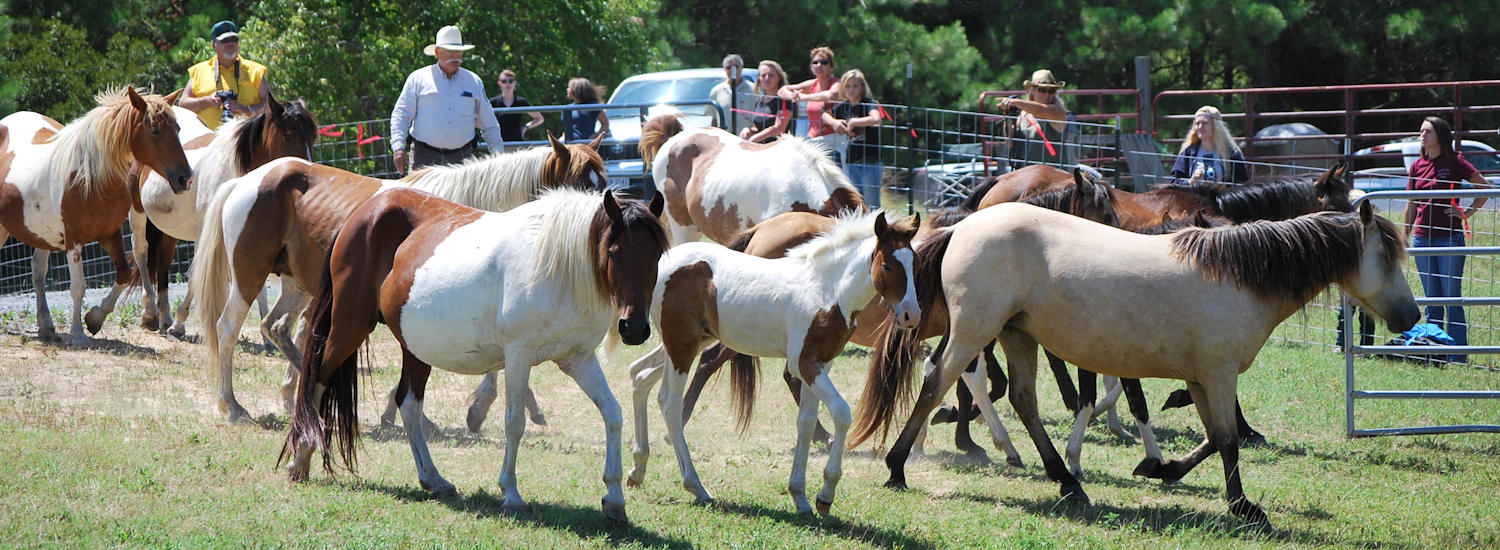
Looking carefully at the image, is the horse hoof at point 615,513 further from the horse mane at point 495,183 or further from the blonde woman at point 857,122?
the blonde woman at point 857,122

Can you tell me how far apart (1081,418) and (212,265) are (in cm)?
515

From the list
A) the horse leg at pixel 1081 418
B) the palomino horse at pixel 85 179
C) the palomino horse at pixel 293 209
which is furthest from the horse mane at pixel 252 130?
the horse leg at pixel 1081 418

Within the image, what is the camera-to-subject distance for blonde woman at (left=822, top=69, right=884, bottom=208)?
11.0m

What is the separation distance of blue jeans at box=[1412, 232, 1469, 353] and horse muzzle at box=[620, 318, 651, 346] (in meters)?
6.82

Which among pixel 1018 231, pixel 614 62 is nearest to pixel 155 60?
pixel 614 62

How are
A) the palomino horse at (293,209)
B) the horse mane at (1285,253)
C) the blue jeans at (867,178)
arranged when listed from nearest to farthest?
the horse mane at (1285,253), the palomino horse at (293,209), the blue jeans at (867,178)

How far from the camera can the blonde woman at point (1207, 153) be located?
10.4 metres

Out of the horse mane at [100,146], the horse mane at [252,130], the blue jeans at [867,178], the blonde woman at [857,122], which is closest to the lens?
the horse mane at [252,130]

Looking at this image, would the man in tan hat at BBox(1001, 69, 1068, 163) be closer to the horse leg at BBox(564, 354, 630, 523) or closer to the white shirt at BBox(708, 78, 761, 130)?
the white shirt at BBox(708, 78, 761, 130)

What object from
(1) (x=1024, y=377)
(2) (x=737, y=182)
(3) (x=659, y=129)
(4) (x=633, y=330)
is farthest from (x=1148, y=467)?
(3) (x=659, y=129)

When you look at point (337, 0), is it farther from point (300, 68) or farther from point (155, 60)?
point (155, 60)

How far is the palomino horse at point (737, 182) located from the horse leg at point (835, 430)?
2455 millimetres

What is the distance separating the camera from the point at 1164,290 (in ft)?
19.7

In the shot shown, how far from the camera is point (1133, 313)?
602 cm
